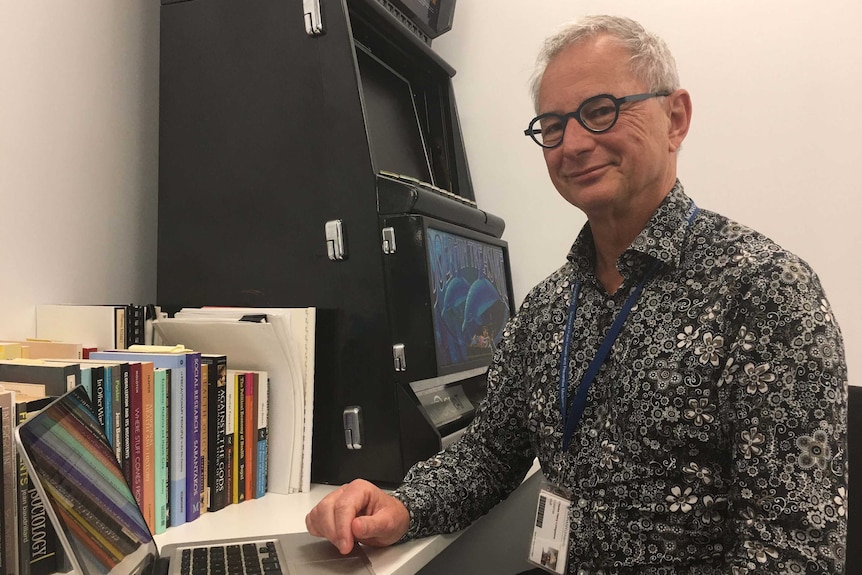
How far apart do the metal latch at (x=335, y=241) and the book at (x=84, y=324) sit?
36 centimetres

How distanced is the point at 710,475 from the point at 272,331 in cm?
68

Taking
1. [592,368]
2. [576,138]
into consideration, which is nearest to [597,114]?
[576,138]

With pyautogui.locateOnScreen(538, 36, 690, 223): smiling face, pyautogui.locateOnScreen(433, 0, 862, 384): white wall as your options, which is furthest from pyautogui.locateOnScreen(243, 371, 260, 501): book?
pyautogui.locateOnScreen(433, 0, 862, 384): white wall

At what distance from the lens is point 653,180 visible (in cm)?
95

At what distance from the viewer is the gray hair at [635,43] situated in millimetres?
943

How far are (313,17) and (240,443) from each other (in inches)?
29.6

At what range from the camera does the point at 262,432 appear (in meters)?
1.08

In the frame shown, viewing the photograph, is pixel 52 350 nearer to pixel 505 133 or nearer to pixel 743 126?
pixel 505 133

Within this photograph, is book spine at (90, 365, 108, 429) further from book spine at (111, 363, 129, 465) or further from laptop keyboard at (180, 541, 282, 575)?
laptop keyboard at (180, 541, 282, 575)

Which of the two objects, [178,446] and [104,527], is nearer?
[104,527]

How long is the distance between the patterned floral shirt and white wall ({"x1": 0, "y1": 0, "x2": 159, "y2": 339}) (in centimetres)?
75

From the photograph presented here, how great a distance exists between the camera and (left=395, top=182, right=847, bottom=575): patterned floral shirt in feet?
2.42

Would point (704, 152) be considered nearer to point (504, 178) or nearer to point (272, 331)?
point (504, 178)

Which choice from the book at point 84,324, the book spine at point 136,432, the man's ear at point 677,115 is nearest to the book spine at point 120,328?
the book at point 84,324
